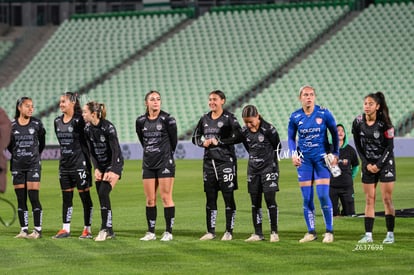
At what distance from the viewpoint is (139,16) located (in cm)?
5725

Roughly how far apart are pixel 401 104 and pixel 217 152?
1154 inches

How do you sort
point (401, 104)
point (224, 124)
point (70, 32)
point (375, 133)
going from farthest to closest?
1. point (70, 32)
2. point (401, 104)
3. point (224, 124)
4. point (375, 133)

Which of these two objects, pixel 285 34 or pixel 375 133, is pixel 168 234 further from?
pixel 285 34

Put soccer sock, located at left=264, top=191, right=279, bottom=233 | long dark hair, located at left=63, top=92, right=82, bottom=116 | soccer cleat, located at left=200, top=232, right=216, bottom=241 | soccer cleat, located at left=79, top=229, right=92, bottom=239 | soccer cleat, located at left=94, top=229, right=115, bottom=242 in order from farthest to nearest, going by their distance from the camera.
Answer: long dark hair, located at left=63, top=92, right=82, bottom=116, soccer cleat, located at left=79, top=229, right=92, bottom=239, soccer cleat, located at left=94, top=229, right=115, bottom=242, soccer cleat, located at left=200, top=232, right=216, bottom=241, soccer sock, located at left=264, top=191, right=279, bottom=233

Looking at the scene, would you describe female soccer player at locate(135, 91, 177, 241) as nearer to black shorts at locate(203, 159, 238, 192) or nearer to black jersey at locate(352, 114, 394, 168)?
black shorts at locate(203, 159, 238, 192)

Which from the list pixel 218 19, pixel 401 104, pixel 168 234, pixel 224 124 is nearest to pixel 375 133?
pixel 224 124

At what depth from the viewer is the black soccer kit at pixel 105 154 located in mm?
15531

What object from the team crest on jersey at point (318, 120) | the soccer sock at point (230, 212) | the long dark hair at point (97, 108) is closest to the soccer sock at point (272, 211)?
the soccer sock at point (230, 212)

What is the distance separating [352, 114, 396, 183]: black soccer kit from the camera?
14430 millimetres

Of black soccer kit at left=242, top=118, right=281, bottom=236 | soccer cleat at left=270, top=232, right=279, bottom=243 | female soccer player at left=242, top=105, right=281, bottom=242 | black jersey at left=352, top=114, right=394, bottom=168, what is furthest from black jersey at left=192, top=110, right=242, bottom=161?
black jersey at left=352, top=114, right=394, bottom=168

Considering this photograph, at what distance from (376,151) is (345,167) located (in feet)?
15.8

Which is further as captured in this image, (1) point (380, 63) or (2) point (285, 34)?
(2) point (285, 34)

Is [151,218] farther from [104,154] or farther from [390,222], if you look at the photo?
[390,222]

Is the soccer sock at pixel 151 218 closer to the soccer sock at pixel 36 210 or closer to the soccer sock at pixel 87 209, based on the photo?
the soccer sock at pixel 87 209
